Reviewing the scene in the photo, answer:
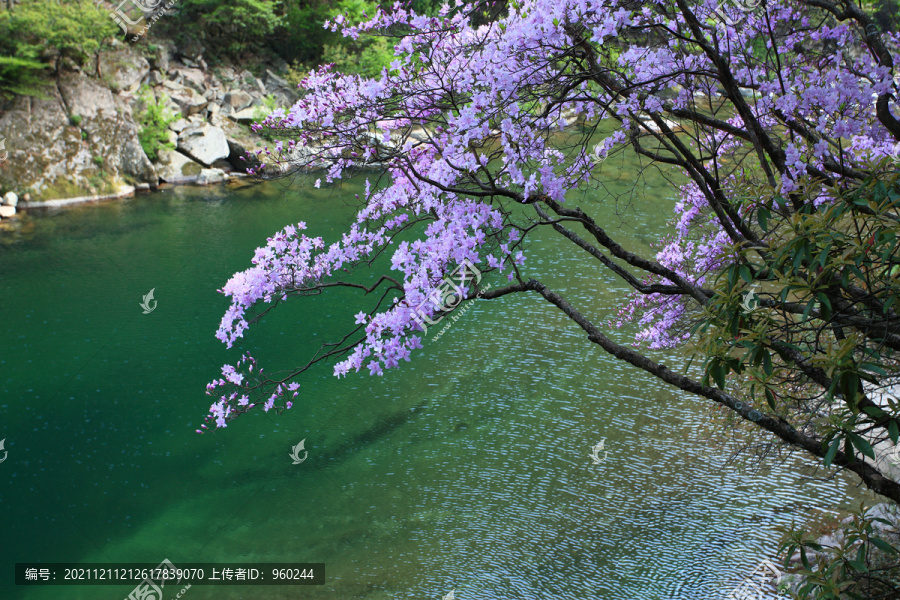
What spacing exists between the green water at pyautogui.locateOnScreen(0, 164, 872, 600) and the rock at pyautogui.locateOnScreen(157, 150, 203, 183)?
7.19 metres

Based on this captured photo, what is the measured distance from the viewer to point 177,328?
29.1 feet

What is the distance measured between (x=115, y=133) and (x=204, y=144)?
2028 mm

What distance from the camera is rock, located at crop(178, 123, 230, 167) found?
54.2ft

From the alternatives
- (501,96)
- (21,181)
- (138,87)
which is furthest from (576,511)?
(138,87)

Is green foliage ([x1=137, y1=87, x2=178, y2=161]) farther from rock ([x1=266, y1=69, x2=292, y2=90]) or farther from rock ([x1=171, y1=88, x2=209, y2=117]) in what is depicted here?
rock ([x1=266, y1=69, x2=292, y2=90])

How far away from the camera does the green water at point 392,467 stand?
15.9ft

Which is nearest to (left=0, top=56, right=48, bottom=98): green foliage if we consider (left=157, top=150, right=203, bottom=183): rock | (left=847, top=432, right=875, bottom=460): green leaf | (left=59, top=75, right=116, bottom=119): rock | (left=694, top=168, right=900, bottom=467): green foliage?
(left=59, top=75, right=116, bottom=119): rock

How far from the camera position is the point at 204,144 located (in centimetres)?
1666

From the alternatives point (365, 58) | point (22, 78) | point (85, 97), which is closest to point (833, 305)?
point (22, 78)

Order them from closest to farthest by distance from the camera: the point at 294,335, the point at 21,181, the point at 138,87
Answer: the point at 294,335 → the point at 21,181 → the point at 138,87

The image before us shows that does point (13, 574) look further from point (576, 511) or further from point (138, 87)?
point (138, 87)

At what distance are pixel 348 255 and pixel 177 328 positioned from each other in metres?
5.50

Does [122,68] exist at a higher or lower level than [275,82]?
lower

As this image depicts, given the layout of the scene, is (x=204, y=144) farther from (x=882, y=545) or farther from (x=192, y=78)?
(x=882, y=545)
